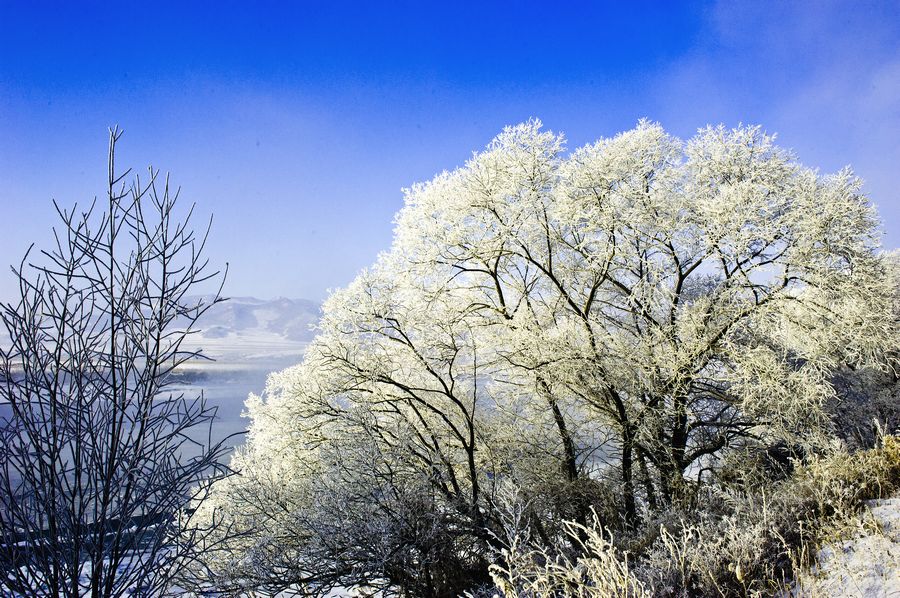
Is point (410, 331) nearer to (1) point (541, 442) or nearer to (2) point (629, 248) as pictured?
(1) point (541, 442)

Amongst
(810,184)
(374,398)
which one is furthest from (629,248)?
(374,398)

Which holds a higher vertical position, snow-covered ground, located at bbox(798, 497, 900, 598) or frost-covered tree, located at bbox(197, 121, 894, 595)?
frost-covered tree, located at bbox(197, 121, 894, 595)

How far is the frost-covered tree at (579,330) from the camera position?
28.5ft

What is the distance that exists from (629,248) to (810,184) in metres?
3.56

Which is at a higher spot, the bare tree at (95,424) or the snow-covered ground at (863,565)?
the bare tree at (95,424)

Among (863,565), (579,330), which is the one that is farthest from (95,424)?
(579,330)

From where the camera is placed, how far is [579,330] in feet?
32.2

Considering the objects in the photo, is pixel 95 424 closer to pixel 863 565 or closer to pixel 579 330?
pixel 863 565

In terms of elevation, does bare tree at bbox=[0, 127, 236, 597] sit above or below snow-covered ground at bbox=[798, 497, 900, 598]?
above

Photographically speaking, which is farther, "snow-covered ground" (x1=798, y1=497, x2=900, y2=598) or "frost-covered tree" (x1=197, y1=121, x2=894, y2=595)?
"frost-covered tree" (x1=197, y1=121, x2=894, y2=595)

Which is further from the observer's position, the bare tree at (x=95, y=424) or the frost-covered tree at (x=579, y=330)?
the frost-covered tree at (x=579, y=330)

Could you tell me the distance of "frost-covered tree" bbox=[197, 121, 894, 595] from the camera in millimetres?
8672

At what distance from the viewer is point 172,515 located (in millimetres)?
3629

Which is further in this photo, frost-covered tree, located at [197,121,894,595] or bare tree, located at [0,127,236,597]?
frost-covered tree, located at [197,121,894,595]
